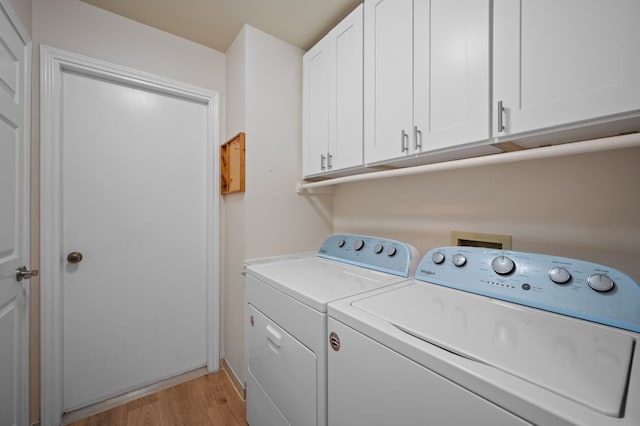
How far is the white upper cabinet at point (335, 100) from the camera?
1.36 m

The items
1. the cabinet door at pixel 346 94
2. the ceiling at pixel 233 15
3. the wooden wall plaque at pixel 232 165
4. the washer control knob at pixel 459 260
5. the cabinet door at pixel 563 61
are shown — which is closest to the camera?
the cabinet door at pixel 563 61

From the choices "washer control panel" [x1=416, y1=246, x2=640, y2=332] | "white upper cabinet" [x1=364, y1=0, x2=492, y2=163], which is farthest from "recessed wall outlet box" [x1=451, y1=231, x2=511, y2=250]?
"white upper cabinet" [x1=364, y1=0, x2=492, y2=163]

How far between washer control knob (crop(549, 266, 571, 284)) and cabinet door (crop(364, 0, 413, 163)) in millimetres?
667

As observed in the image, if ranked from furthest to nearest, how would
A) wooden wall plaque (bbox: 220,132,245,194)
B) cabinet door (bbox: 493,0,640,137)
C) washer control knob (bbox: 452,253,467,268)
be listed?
wooden wall plaque (bbox: 220,132,245,194) < washer control knob (bbox: 452,253,467,268) < cabinet door (bbox: 493,0,640,137)

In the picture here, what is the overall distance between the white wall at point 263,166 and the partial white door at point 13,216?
1028 millimetres

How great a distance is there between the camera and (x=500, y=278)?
904 millimetres

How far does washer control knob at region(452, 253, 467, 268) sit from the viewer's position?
1015 millimetres

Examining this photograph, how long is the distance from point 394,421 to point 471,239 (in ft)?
2.86

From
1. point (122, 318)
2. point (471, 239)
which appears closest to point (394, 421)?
point (471, 239)

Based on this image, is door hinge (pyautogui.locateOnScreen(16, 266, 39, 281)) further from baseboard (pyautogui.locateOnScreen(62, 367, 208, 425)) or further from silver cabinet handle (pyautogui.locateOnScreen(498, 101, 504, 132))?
silver cabinet handle (pyautogui.locateOnScreen(498, 101, 504, 132))

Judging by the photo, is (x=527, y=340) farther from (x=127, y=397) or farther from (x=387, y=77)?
(x=127, y=397)

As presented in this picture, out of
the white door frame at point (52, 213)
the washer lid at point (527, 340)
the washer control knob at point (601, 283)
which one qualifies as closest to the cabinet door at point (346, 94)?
the washer lid at point (527, 340)

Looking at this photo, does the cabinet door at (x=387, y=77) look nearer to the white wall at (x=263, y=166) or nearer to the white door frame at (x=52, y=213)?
the white wall at (x=263, y=166)

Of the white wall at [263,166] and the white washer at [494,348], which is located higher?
the white wall at [263,166]
